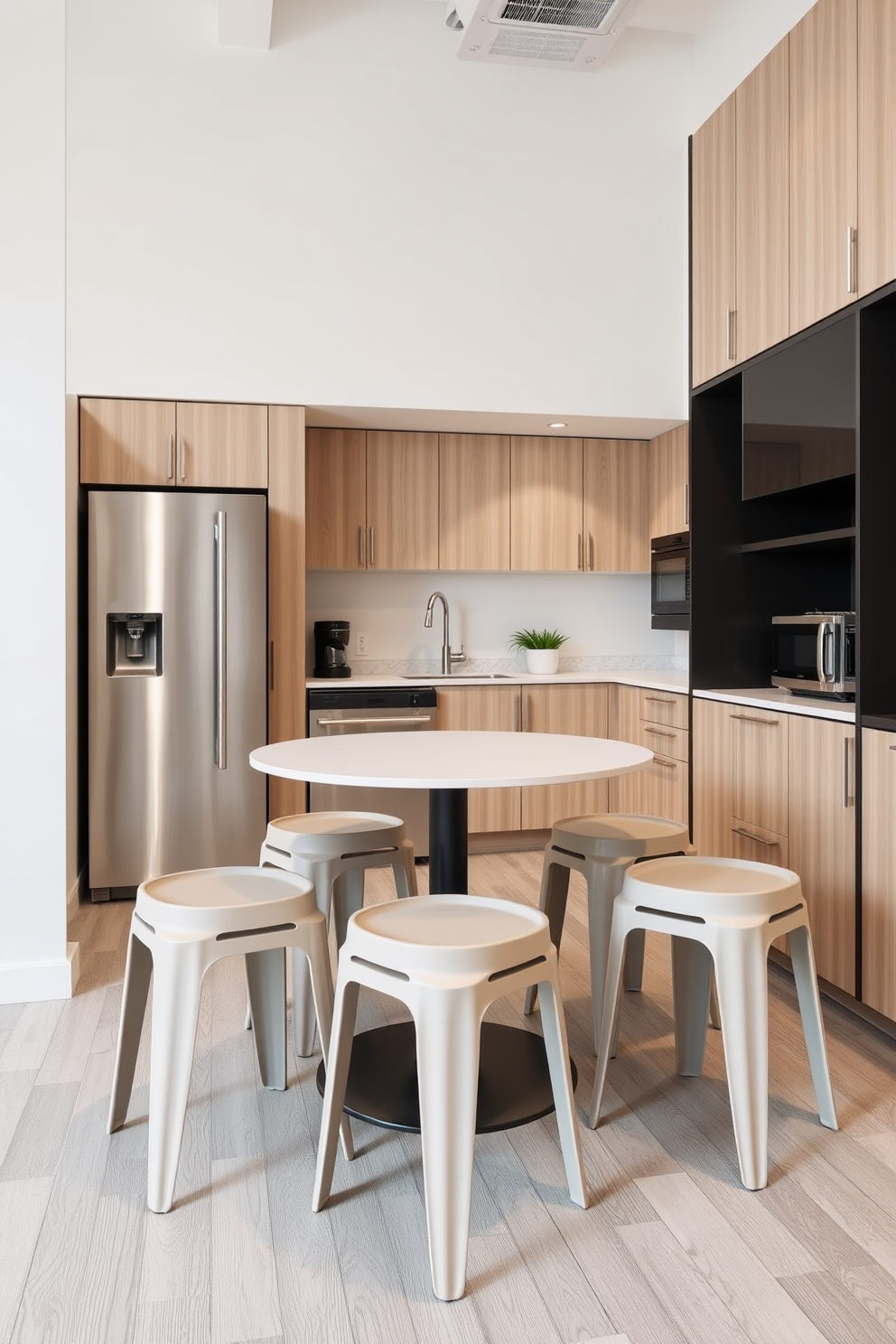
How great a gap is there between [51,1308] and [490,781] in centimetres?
112

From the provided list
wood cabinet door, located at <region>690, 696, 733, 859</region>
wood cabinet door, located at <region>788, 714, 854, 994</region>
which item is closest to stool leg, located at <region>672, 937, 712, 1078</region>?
wood cabinet door, located at <region>788, 714, 854, 994</region>

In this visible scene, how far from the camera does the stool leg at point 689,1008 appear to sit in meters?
2.31

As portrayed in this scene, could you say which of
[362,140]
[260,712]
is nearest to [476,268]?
[362,140]

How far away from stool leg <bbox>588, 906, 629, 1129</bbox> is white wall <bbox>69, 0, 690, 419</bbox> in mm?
2633

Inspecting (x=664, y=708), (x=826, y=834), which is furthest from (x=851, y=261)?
(x=664, y=708)

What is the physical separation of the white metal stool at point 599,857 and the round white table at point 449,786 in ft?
0.72

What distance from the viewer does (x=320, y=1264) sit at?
163 cm

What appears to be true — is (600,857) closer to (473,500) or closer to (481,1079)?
(481,1079)

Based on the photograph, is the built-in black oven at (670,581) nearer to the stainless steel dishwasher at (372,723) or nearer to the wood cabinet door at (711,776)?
the wood cabinet door at (711,776)

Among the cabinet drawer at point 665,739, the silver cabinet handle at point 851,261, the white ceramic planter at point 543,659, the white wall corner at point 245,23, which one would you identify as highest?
the white wall corner at point 245,23

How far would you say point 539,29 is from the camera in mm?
3527

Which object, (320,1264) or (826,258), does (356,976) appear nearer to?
(320,1264)

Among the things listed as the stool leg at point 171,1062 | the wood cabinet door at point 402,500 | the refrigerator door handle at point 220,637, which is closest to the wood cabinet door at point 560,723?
the wood cabinet door at point 402,500

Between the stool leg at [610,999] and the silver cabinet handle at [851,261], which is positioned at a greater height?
the silver cabinet handle at [851,261]
